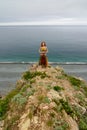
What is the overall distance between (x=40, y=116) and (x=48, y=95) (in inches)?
93.6

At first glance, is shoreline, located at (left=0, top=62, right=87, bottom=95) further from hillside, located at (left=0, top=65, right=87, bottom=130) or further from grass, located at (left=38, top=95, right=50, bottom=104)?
grass, located at (left=38, top=95, right=50, bottom=104)

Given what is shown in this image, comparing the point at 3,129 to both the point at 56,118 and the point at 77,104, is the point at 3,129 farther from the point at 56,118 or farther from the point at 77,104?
the point at 77,104

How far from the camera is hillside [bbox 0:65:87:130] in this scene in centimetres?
2042

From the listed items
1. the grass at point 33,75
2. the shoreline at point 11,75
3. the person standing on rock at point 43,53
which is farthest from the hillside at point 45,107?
the shoreline at point 11,75

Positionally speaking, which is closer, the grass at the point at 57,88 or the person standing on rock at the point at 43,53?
the grass at the point at 57,88

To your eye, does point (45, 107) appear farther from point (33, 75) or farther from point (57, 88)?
point (33, 75)

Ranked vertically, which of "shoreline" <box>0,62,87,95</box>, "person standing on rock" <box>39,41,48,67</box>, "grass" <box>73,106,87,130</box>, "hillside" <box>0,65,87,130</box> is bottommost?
"shoreline" <box>0,62,87,95</box>

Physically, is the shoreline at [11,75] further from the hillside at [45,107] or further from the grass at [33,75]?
the hillside at [45,107]

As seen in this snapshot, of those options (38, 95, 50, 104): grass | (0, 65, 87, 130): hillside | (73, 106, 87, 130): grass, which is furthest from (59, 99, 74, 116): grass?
(38, 95, 50, 104): grass

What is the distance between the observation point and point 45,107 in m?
21.2

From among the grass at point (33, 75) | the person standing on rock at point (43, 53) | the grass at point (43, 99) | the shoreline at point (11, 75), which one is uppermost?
the person standing on rock at point (43, 53)

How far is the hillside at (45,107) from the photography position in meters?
20.4

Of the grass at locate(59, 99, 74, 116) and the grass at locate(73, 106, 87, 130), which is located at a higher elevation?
the grass at locate(59, 99, 74, 116)

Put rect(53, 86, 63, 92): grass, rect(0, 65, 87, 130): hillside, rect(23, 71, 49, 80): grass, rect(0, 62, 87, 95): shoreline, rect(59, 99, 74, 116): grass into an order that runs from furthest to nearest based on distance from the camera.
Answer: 1. rect(0, 62, 87, 95): shoreline
2. rect(23, 71, 49, 80): grass
3. rect(53, 86, 63, 92): grass
4. rect(59, 99, 74, 116): grass
5. rect(0, 65, 87, 130): hillside
